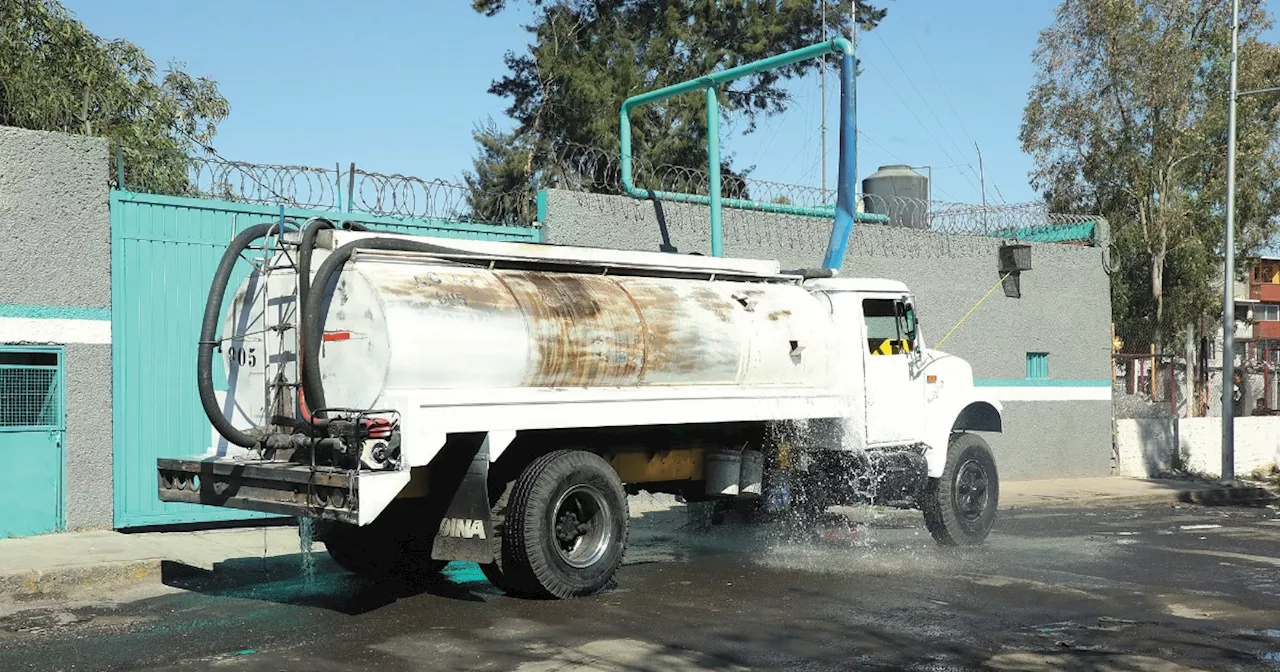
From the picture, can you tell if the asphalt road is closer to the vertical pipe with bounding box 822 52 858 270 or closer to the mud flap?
the mud flap

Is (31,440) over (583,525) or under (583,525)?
over

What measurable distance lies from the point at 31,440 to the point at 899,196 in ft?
45.8

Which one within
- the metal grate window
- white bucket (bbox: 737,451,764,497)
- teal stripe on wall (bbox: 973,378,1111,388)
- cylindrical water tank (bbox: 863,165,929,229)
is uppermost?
cylindrical water tank (bbox: 863,165,929,229)

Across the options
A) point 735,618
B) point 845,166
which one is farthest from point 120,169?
point 845,166

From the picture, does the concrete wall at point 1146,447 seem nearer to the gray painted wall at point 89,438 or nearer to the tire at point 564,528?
the tire at point 564,528

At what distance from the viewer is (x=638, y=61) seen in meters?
33.2

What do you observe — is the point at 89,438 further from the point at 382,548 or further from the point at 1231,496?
the point at 1231,496

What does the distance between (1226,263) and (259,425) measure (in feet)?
58.7

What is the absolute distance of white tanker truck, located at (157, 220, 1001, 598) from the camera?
855 centimetres

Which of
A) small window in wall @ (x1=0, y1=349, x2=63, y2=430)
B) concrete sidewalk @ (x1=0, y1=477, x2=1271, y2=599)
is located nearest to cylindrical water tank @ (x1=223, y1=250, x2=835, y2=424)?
concrete sidewalk @ (x1=0, y1=477, x2=1271, y2=599)

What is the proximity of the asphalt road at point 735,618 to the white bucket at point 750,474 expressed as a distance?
648 mm

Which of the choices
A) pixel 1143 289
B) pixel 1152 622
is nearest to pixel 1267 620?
pixel 1152 622

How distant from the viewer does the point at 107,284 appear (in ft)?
38.5

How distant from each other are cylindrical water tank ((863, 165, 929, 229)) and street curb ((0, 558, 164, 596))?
41.1 ft
